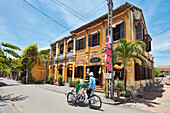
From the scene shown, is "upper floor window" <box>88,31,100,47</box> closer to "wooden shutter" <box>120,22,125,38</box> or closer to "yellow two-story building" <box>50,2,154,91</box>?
"yellow two-story building" <box>50,2,154,91</box>

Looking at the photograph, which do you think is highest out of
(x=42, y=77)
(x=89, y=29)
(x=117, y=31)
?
(x=89, y=29)

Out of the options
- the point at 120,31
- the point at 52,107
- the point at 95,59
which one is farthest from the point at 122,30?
the point at 52,107

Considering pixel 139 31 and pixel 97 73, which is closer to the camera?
pixel 139 31

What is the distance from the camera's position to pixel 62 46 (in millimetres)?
20406

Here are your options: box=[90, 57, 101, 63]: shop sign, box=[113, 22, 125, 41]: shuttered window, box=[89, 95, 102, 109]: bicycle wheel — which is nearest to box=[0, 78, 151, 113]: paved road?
box=[89, 95, 102, 109]: bicycle wheel

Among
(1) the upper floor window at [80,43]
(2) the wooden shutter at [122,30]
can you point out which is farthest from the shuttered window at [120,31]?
(1) the upper floor window at [80,43]

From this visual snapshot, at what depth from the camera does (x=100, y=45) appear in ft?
41.7

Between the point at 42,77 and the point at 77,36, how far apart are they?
47.6 ft

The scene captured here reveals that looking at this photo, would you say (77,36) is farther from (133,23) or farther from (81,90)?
(81,90)

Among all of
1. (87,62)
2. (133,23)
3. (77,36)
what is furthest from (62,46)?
(133,23)

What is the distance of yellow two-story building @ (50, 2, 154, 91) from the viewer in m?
10.3

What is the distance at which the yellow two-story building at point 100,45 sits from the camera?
10.3 metres

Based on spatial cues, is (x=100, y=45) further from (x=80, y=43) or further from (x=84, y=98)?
(x=84, y=98)

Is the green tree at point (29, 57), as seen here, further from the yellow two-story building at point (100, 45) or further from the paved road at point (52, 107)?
the paved road at point (52, 107)
